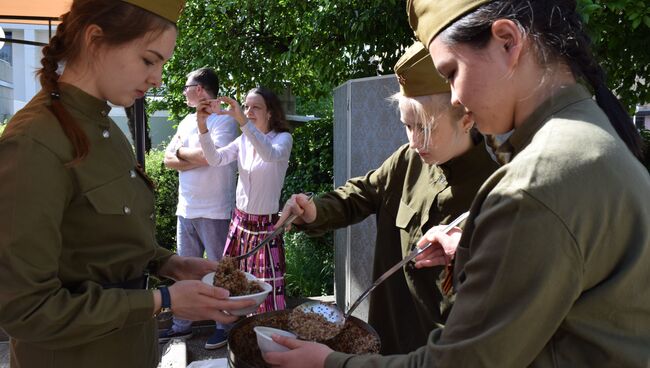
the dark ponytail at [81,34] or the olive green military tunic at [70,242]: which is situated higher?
the dark ponytail at [81,34]

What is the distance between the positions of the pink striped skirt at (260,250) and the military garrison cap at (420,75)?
242 cm

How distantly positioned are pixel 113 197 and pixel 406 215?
108 cm

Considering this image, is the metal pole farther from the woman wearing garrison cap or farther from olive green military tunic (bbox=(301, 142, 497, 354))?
the woman wearing garrison cap

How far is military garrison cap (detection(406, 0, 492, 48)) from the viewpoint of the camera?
1013 mm

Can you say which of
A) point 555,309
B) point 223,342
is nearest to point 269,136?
point 223,342

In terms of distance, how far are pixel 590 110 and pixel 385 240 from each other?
130 centimetres

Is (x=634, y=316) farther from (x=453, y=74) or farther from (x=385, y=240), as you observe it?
(x=385, y=240)

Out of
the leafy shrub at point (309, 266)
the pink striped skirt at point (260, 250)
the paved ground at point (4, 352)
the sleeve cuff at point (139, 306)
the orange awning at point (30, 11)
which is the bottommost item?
the paved ground at point (4, 352)

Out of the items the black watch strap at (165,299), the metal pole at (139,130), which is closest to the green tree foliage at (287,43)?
the metal pole at (139,130)

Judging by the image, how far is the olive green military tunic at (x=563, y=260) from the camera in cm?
84

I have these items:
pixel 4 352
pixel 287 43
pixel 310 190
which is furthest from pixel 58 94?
pixel 287 43

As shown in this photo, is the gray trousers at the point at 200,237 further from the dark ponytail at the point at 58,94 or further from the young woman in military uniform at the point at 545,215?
the young woman in military uniform at the point at 545,215

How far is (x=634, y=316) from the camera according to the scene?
0.88 meters

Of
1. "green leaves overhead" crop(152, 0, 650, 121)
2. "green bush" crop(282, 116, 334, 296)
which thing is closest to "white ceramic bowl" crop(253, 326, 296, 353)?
"green leaves overhead" crop(152, 0, 650, 121)
